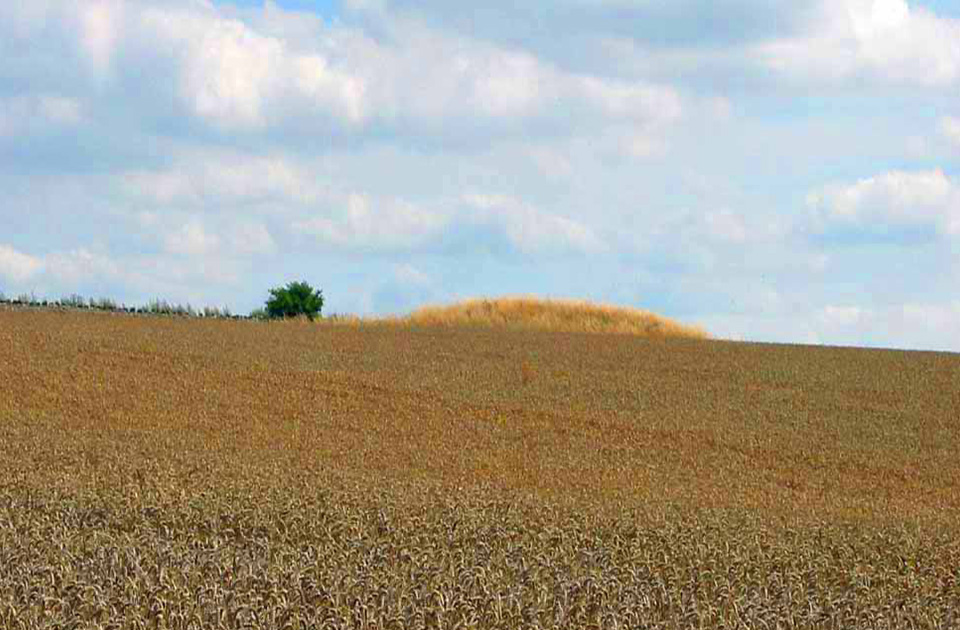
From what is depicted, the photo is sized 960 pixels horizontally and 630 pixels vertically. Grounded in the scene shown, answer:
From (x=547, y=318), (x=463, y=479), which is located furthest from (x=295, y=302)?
(x=463, y=479)

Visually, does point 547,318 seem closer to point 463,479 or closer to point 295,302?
point 295,302

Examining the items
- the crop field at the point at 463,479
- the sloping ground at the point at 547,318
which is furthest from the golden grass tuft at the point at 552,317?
the crop field at the point at 463,479

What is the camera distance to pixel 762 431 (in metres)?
16.5

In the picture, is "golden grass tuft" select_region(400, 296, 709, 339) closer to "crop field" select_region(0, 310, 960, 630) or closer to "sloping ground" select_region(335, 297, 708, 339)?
"sloping ground" select_region(335, 297, 708, 339)

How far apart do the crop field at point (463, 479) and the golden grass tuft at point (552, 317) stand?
5.85 feet

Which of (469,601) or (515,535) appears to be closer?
(469,601)

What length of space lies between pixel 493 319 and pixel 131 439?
12.1m

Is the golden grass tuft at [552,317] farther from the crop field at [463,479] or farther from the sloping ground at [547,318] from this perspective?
the crop field at [463,479]

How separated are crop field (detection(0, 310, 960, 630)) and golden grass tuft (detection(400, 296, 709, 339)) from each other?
1.78 metres

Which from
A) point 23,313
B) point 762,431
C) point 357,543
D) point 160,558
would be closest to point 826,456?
point 762,431

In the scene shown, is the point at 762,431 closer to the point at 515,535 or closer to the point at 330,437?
the point at 330,437

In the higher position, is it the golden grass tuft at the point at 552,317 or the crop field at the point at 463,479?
the golden grass tuft at the point at 552,317

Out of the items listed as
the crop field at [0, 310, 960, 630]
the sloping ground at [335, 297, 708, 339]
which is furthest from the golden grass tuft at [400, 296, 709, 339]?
the crop field at [0, 310, 960, 630]

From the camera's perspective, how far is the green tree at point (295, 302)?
27.6 meters
